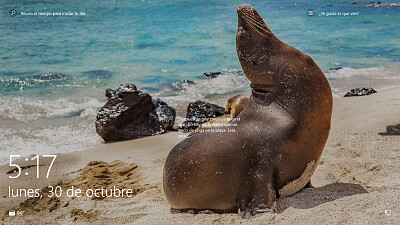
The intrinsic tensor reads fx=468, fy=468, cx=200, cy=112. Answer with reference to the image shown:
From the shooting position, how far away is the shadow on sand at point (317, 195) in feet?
12.4

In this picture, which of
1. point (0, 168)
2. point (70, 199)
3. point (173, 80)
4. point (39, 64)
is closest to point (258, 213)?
point (70, 199)

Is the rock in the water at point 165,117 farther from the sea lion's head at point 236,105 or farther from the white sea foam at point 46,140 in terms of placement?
the sea lion's head at point 236,105

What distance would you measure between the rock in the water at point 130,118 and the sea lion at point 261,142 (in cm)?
378

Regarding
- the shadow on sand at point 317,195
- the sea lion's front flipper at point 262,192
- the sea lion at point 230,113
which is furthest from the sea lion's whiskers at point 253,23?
the sea lion at point 230,113

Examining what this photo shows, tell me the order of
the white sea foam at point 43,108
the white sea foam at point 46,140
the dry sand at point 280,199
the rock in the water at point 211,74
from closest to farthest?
the dry sand at point 280,199 → the white sea foam at point 46,140 → the white sea foam at point 43,108 → the rock in the water at point 211,74

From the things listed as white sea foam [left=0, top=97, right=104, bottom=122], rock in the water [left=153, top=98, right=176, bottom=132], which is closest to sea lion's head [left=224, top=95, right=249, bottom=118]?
rock in the water [left=153, top=98, right=176, bottom=132]

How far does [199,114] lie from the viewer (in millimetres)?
8398

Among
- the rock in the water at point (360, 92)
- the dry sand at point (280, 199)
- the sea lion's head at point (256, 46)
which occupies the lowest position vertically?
the rock in the water at point (360, 92)

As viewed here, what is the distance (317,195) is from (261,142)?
0.69m

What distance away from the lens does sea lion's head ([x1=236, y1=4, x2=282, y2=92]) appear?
13.3 feet

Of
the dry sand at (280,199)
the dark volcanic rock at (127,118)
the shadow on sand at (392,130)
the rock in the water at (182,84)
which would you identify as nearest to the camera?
the dry sand at (280,199)

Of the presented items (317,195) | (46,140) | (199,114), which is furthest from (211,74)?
(317,195)

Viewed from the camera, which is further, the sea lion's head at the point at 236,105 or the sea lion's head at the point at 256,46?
the sea lion's head at the point at 236,105

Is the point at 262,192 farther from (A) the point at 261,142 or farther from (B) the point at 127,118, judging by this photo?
(B) the point at 127,118
